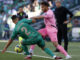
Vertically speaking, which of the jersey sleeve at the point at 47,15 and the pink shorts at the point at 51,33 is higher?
the jersey sleeve at the point at 47,15

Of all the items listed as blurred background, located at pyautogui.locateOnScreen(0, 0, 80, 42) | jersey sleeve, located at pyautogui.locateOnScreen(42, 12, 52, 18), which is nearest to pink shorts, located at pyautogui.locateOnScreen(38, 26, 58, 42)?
jersey sleeve, located at pyautogui.locateOnScreen(42, 12, 52, 18)

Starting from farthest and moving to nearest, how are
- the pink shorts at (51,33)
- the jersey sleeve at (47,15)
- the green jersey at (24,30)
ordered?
the pink shorts at (51,33), the jersey sleeve at (47,15), the green jersey at (24,30)

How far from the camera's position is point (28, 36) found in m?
8.38

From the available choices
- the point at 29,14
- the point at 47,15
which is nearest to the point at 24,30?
the point at 47,15

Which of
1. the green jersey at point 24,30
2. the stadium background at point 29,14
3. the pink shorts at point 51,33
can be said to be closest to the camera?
the green jersey at point 24,30

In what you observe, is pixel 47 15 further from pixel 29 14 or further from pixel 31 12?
pixel 31 12

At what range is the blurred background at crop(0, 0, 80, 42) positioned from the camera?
2080 cm

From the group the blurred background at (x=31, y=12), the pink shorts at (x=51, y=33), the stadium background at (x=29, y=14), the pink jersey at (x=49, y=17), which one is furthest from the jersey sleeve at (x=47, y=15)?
the blurred background at (x=31, y=12)

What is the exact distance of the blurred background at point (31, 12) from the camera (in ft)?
68.2

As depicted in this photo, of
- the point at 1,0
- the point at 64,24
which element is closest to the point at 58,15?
the point at 64,24

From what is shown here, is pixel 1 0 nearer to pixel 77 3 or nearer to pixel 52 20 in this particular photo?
pixel 77 3

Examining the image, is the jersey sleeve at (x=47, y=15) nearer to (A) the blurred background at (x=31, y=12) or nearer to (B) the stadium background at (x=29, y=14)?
(B) the stadium background at (x=29, y=14)

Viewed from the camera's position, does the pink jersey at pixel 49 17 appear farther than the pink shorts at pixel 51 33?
No

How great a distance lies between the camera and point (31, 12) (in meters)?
24.4
